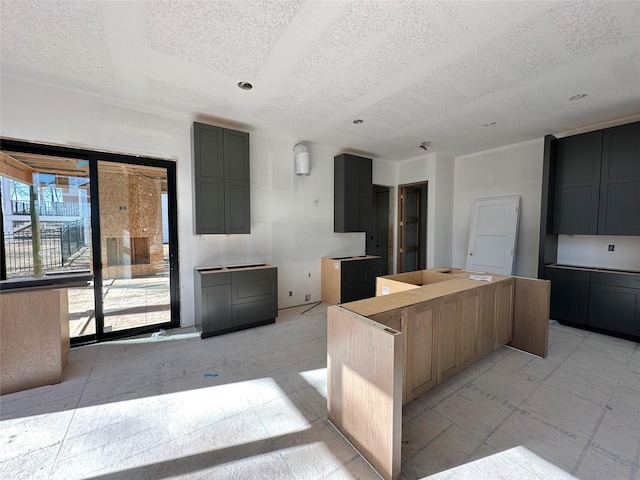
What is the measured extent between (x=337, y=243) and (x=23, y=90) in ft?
15.1

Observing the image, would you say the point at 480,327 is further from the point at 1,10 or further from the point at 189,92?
the point at 1,10

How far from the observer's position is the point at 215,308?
3.48 metres

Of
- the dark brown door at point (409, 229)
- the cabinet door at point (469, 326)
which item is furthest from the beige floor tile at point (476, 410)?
the dark brown door at point (409, 229)

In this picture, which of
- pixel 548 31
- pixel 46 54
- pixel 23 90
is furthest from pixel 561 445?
pixel 23 90

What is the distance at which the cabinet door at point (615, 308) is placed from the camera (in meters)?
3.27

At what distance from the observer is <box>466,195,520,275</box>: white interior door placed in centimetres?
466

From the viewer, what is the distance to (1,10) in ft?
6.09

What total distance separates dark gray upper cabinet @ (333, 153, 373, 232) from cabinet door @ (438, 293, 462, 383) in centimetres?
295

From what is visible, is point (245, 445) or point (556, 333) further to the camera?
point (556, 333)

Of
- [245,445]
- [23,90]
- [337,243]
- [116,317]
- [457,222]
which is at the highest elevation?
[23,90]

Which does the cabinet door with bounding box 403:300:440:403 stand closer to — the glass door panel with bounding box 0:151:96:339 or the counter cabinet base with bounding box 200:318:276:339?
the counter cabinet base with bounding box 200:318:276:339

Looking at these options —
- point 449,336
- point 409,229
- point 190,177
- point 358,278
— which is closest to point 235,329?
point 190,177

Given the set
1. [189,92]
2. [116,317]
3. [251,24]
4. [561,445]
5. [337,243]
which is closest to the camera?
[561,445]

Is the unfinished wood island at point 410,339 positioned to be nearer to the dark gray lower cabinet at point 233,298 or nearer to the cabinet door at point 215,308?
the dark gray lower cabinet at point 233,298
